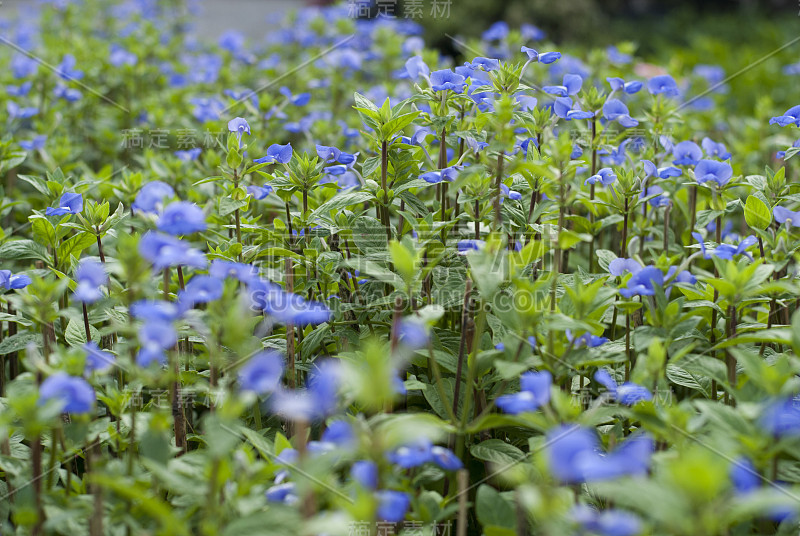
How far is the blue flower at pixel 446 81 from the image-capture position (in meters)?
1.62

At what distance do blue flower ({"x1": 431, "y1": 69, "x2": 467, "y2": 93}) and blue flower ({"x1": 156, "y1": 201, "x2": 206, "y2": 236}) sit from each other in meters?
0.72

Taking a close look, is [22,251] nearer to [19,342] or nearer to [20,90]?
[19,342]

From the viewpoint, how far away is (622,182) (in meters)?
1.77

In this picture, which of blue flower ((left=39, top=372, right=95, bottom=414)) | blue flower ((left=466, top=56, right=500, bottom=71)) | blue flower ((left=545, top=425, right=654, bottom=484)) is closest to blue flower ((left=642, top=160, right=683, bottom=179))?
blue flower ((left=466, top=56, right=500, bottom=71))

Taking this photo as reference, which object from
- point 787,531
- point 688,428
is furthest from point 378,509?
point 787,531

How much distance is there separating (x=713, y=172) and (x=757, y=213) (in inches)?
6.6

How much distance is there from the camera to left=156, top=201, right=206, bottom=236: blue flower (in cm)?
110

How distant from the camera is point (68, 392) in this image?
104cm

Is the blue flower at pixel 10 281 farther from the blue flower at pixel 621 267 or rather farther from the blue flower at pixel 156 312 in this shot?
the blue flower at pixel 621 267

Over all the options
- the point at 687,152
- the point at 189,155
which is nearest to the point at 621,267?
the point at 687,152

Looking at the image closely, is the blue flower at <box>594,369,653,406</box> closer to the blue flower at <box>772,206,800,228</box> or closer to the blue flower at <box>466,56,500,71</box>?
the blue flower at <box>772,206,800,228</box>

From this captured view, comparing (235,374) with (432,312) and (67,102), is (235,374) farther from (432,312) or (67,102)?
(67,102)

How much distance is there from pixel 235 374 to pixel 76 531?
0.35 m

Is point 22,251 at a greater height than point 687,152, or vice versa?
point 687,152
